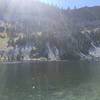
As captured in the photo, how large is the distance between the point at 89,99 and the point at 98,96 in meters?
3.35

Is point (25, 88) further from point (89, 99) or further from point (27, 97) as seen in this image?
point (89, 99)

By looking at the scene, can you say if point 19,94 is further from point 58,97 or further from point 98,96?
point 98,96

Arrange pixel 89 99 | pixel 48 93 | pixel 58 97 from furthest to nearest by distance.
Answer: pixel 48 93 → pixel 58 97 → pixel 89 99

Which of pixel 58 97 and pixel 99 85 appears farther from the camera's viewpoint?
pixel 99 85

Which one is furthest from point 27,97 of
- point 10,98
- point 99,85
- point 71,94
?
point 99,85

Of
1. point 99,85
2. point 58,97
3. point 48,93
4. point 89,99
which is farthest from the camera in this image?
point 99,85

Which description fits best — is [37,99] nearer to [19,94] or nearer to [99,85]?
[19,94]

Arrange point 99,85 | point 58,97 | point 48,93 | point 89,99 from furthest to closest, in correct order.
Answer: point 99,85
point 48,93
point 58,97
point 89,99

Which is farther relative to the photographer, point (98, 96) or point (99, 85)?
point (99, 85)

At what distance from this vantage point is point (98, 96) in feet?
213

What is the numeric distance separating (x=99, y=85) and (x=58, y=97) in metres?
20.1

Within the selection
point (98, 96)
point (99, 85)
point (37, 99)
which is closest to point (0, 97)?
point (37, 99)

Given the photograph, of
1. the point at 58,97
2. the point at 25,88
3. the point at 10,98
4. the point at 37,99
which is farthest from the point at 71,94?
the point at 25,88

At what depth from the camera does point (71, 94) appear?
69.7m
